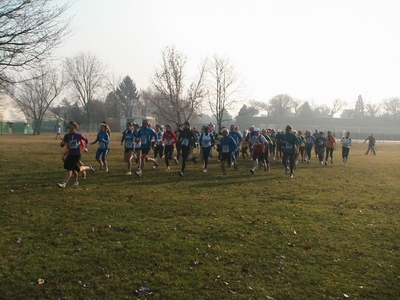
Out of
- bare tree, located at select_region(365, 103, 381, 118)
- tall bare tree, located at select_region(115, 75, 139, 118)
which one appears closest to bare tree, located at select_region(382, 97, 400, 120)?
bare tree, located at select_region(365, 103, 381, 118)

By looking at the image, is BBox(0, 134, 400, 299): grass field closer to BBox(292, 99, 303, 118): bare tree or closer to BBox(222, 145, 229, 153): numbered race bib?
BBox(222, 145, 229, 153): numbered race bib

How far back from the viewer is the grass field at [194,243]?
4871 mm

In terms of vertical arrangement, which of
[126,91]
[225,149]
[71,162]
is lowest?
[71,162]

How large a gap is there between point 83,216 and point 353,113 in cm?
13528

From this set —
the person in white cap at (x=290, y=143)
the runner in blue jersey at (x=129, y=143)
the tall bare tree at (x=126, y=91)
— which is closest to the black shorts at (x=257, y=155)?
the person in white cap at (x=290, y=143)

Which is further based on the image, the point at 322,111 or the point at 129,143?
the point at 322,111

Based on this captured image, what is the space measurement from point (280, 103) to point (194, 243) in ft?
385

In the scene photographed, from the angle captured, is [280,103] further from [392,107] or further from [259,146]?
[259,146]

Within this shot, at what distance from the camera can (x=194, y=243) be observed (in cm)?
654

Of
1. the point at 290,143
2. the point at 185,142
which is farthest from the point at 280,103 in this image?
the point at 185,142

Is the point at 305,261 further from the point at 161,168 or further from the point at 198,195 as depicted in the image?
the point at 161,168

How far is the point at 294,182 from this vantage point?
14.5 meters

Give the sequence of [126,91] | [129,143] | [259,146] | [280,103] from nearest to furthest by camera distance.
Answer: [129,143] < [259,146] < [126,91] < [280,103]

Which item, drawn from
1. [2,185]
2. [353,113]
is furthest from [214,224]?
[353,113]
